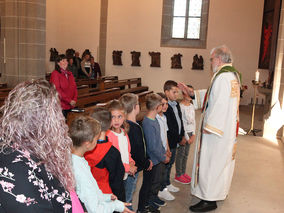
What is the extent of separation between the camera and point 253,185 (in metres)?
4.97

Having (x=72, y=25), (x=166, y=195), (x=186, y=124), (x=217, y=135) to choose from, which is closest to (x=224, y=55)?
(x=217, y=135)

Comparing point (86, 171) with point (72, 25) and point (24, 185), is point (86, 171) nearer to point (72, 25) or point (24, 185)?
point (24, 185)

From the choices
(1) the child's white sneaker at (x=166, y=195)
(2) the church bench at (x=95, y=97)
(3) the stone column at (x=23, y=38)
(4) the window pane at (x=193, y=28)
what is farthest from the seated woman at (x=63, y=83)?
(4) the window pane at (x=193, y=28)

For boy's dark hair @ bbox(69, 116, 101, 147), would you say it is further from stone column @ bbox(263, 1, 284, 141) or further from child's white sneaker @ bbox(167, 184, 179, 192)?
stone column @ bbox(263, 1, 284, 141)

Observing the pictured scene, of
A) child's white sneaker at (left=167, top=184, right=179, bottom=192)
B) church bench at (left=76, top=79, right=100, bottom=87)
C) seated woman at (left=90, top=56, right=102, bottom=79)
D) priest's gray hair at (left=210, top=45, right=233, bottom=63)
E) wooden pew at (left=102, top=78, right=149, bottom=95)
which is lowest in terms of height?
Result: child's white sneaker at (left=167, top=184, right=179, bottom=192)

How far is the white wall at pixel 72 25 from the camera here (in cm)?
1454

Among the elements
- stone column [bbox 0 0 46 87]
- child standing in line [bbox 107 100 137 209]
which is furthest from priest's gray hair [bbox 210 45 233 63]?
stone column [bbox 0 0 46 87]

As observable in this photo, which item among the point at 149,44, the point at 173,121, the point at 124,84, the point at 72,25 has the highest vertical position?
the point at 72,25

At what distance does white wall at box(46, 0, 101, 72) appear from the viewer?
14.5m

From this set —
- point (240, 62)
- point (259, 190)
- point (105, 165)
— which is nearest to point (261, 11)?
point (240, 62)

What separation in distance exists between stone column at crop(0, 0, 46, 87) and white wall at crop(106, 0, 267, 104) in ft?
20.5

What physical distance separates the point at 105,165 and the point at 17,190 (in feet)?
4.49

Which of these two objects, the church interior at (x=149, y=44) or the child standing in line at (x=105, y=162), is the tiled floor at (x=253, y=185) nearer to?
the church interior at (x=149, y=44)

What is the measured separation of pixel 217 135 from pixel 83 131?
2227mm
